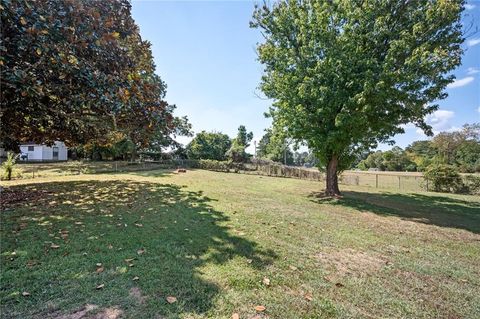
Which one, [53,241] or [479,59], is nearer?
[53,241]

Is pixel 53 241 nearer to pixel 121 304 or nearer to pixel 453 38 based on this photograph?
pixel 121 304

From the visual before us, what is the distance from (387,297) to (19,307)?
12.7 ft

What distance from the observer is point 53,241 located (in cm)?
413

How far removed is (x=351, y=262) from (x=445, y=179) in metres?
17.9

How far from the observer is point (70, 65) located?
5766mm

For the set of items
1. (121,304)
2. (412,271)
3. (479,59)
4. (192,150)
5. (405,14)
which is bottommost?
(412,271)

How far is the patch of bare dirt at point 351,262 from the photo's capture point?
3.70 metres

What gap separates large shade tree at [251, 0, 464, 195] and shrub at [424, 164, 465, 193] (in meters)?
8.28

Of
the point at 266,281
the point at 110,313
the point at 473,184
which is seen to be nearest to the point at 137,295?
the point at 110,313

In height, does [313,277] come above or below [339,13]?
below

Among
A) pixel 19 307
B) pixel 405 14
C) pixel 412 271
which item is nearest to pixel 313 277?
pixel 412 271

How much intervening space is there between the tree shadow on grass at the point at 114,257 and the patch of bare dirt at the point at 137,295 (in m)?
0.02

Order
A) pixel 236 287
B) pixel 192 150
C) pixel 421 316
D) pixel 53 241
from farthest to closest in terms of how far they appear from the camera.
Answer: pixel 192 150, pixel 53 241, pixel 236 287, pixel 421 316

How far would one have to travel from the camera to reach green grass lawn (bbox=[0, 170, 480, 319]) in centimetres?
260
